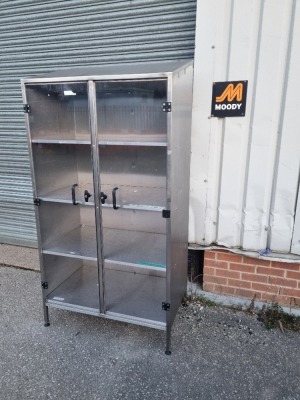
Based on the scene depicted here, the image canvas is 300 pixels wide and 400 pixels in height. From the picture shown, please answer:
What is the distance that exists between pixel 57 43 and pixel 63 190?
1.70m

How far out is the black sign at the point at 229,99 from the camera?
234 cm

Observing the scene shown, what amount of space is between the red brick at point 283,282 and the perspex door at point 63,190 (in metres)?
1.60

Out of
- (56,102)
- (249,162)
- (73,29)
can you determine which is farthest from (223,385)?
(73,29)

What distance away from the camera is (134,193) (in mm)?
2576

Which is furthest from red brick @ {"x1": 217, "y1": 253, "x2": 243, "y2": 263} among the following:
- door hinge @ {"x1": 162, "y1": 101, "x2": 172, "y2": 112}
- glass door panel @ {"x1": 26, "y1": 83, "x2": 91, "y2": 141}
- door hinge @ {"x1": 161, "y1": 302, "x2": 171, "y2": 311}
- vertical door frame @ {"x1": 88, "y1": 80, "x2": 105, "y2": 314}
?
glass door panel @ {"x1": 26, "y1": 83, "x2": 91, "y2": 141}

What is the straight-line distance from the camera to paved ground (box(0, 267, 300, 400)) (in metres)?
2.00

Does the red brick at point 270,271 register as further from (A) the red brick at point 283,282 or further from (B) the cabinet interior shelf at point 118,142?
(B) the cabinet interior shelf at point 118,142

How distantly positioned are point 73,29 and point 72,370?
10.4ft

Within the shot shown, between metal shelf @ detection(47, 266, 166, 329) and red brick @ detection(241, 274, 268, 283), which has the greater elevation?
red brick @ detection(241, 274, 268, 283)

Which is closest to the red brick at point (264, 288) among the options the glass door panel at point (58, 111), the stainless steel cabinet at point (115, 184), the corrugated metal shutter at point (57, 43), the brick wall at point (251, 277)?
the brick wall at point (251, 277)

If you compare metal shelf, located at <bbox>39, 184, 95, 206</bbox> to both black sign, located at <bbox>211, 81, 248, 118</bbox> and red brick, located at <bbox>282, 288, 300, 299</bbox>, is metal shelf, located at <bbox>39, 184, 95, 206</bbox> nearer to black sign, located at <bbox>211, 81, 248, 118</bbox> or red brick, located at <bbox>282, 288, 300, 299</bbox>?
black sign, located at <bbox>211, 81, 248, 118</bbox>

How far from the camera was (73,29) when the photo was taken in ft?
9.98

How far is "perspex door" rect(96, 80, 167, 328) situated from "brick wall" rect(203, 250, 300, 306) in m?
0.51

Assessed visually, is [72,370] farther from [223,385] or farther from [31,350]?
[223,385]
